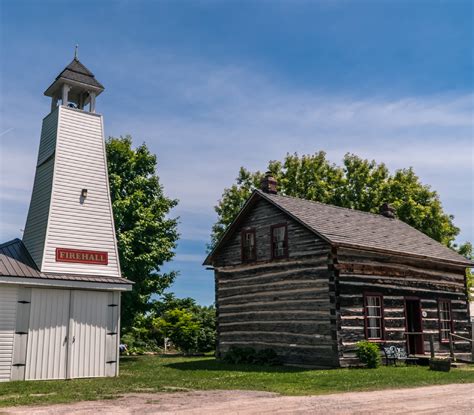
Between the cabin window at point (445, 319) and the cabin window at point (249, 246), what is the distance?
8.87 meters

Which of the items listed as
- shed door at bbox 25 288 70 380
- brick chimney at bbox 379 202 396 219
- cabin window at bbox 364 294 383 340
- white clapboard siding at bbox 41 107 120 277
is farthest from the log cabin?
shed door at bbox 25 288 70 380

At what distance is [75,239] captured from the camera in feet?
59.6

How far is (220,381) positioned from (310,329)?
6.40 metres

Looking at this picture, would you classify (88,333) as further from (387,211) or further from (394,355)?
(387,211)

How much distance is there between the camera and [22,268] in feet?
55.7

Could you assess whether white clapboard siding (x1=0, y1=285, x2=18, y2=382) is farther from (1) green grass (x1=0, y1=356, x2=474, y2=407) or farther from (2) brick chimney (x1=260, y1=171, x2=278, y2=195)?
(2) brick chimney (x1=260, y1=171, x2=278, y2=195)

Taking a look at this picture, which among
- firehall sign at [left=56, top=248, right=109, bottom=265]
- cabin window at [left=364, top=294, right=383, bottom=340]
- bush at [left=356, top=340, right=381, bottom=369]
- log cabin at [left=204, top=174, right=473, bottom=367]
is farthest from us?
cabin window at [left=364, top=294, right=383, bottom=340]

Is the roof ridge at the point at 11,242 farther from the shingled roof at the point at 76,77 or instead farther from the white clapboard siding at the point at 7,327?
the shingled roof at the point at 76,77

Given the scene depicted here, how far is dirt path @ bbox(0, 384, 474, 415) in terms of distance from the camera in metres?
10.2

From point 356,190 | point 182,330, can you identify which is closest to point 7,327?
point 182,330

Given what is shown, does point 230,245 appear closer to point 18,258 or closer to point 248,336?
point 248,336

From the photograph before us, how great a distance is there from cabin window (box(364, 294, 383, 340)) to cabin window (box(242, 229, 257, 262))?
17.9 feet

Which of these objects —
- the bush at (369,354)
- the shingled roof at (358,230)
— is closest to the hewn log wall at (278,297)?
the shingled roof at (358,230)

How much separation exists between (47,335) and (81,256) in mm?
2756
